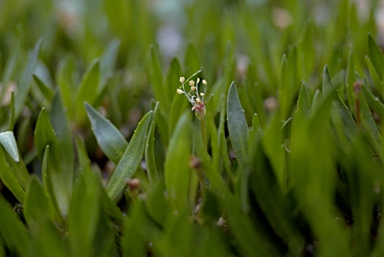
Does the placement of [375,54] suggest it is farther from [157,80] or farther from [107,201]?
[107,201]

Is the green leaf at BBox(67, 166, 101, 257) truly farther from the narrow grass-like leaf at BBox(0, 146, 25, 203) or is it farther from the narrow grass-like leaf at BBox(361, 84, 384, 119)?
the narrow grass-like leaf at BBox(361, 84, 384, 119)

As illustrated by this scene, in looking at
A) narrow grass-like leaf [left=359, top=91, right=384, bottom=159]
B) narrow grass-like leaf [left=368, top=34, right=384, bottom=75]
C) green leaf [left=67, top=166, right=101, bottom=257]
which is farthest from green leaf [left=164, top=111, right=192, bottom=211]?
narrow grass-like leaf [left=368, top=34, right=384, bottom=75]

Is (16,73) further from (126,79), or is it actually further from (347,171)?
(347,171)

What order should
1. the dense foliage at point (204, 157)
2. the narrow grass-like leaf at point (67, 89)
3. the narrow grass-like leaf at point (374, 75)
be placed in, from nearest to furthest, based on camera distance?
1. the dense foliage at point (204, 157)
2. the narrow grass-like leaf at point (374, 75)
3. the narrow grass-like leaf at point (67, 89)

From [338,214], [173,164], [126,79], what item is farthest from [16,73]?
[338,214]

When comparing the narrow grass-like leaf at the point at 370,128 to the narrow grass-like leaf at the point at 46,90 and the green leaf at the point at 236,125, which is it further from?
the narrow grass-like leaf at the point at 46,90

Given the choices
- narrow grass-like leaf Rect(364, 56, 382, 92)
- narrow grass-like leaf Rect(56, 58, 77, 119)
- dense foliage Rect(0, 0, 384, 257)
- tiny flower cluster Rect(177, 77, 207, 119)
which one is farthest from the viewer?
narrow grass-like leaf Rect(56, 58, 77, 119)

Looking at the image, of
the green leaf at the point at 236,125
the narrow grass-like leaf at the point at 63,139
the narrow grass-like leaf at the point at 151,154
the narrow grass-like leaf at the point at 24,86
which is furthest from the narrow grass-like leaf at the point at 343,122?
the narrow grass-like leaf at the point at 24,86
